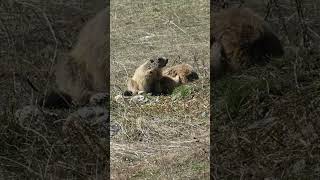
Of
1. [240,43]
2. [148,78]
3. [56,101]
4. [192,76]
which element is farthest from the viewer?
[148,78]

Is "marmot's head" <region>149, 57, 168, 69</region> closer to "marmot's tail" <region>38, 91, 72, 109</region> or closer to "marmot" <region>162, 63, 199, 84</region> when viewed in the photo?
"marmot" <region>162, 63, 199, 84</region>

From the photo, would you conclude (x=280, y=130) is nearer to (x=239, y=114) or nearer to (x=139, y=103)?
(x=239, y=114)

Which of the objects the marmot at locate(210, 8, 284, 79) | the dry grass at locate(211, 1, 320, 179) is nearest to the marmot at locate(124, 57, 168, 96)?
the marmot at locate(210, 8, 284, 79)

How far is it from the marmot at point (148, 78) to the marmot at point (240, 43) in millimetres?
944

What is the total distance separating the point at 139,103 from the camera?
8070 millimetres

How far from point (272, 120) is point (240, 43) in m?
2.25

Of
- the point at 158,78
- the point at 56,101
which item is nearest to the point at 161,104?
the point at 158,78

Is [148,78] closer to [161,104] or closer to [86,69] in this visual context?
[161,104]

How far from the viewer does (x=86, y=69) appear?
746 centimetres

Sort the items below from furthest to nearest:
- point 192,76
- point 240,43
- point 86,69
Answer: point 192,76
point 240,43
point 86,69

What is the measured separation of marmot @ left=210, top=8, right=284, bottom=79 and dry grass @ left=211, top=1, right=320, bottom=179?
0.43m

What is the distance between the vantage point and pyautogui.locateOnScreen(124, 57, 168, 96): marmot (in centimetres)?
877

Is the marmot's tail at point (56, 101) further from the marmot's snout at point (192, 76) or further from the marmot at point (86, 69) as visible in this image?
the marmot's snout at point (192, 76)

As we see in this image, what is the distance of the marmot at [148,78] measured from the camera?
8.77 metres
